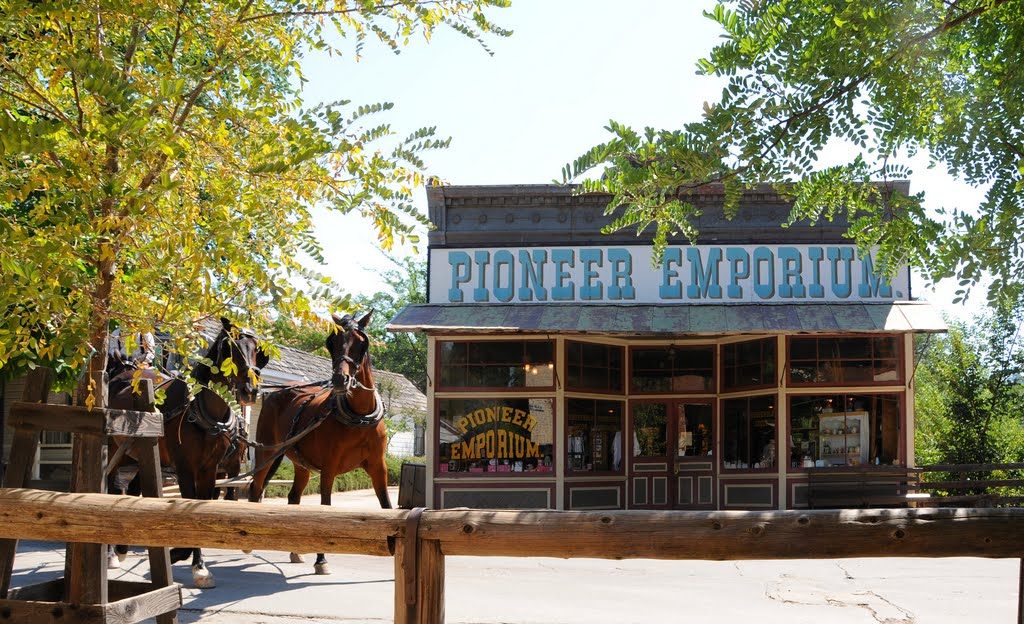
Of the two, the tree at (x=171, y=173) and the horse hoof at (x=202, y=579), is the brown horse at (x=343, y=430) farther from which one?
the tree at (x=171, y=173)

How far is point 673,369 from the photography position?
17.2 meters

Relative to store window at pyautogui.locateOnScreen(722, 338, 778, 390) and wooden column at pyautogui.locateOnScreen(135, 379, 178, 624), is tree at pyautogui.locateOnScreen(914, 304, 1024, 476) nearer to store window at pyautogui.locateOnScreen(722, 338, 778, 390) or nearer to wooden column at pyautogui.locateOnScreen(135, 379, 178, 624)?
store window at pyautogui.locateOnScreen(722, 338, 778, 390)

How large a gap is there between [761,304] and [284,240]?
12.8m

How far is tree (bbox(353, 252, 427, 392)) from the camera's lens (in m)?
48.8

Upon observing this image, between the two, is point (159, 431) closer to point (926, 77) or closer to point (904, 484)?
point (926, 77)

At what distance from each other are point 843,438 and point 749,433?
1.57m

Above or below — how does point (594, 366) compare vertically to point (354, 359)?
above

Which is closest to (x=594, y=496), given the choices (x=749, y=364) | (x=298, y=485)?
(x=749, y=364)

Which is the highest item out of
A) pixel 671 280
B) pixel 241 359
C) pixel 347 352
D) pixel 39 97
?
pixel 671 280

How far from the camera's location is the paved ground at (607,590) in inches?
301

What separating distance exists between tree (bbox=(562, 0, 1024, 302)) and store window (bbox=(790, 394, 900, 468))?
1194 centimetres

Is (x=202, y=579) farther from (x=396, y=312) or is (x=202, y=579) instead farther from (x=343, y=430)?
(x=396, y=312)

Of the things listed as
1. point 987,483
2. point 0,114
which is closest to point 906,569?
point 987,483

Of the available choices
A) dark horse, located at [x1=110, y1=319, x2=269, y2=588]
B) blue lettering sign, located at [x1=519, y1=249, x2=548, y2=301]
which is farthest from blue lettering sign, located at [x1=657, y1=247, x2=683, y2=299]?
dark horse, located at [x1=110, y1=319, x2=269, y2=588]
